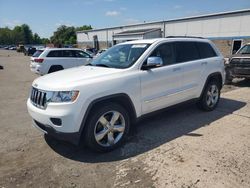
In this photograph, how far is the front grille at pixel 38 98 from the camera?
368cm

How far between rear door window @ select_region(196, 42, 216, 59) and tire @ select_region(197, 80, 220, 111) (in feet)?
2.25

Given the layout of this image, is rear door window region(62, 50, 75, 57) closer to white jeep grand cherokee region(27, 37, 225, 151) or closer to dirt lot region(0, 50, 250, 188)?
dirt lot region(0, 50, 250, 188)

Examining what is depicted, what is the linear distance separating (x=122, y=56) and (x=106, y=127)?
152cm

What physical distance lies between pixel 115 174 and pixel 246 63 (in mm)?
8024

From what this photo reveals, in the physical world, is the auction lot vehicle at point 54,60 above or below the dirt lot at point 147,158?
above

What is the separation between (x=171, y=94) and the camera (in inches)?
187

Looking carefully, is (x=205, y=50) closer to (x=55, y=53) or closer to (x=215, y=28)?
(x=55, y=53)

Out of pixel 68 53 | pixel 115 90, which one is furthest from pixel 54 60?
pixel 115 90

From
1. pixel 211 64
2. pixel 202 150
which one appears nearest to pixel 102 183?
pixel 202 150

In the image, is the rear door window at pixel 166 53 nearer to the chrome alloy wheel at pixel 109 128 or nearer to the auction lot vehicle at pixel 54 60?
the chrome alloy wheel at pixel 109 128

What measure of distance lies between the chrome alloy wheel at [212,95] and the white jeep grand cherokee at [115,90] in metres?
0.59

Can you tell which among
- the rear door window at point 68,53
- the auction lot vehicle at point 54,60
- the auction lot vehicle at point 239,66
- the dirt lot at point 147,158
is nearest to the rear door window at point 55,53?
the auction lot vehicle at point 54,60

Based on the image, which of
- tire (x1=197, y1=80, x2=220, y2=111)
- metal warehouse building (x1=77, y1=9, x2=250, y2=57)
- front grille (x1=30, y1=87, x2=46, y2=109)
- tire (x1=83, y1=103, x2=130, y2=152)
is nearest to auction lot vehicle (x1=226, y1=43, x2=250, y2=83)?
tire (x1=197, y1=80, x2=220, y2=111)

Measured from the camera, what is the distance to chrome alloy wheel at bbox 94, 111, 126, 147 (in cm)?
380
